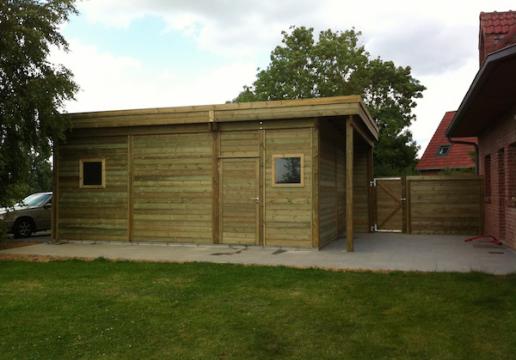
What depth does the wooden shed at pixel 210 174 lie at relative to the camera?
32.9 ft

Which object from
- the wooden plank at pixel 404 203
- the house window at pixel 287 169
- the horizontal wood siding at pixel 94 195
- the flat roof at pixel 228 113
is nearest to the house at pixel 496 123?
the wooden plank at pixel 404 203

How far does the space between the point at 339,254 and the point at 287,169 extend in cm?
209

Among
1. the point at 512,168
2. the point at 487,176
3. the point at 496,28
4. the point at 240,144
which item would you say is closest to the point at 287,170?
the point at 240,144

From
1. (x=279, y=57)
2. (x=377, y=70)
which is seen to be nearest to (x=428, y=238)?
(x=377, y=70)

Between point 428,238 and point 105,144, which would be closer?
point 105,144

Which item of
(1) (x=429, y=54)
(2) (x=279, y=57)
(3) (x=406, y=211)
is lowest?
(3) (x=406, y=211)

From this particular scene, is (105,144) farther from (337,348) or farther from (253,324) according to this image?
(337,348)

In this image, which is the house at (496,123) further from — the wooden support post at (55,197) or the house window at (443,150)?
the house window at (443,150)

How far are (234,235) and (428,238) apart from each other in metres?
5.37

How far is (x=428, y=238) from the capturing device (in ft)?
41.4

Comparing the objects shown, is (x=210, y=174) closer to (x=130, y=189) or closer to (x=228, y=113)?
(x=228, y=113)

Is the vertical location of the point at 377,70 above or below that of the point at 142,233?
above

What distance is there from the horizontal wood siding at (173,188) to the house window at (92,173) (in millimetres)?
864

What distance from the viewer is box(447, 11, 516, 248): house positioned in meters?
7.31
